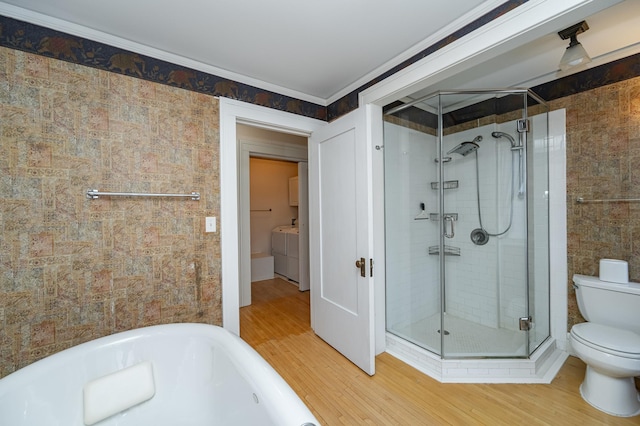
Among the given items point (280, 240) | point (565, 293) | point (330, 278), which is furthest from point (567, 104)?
point (280, 240)

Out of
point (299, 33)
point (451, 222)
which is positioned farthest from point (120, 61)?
point (451, 222)

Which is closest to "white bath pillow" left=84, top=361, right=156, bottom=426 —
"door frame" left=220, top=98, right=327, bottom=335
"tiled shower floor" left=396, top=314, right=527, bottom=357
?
"door frame" left=220, top=98, right=327, bottom=335

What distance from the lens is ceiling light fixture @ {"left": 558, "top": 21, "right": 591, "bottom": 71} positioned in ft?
4.88

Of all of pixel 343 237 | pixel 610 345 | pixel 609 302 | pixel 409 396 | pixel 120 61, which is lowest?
pixel 409 396

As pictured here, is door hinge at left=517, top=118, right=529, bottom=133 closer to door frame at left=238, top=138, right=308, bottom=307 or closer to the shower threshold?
the shower threshold

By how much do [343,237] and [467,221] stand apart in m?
1.39

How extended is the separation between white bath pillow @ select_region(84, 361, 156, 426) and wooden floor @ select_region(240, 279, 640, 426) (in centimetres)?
94

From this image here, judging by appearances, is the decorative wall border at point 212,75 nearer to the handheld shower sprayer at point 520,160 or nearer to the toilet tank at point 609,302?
the handheld shower sprayer at point 520,160

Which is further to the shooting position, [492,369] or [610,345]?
[492,369]

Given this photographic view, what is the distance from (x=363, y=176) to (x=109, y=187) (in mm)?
1686

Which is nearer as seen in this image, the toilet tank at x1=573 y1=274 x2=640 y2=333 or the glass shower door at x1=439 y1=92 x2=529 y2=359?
the toilet tank at x1=573 y1=274 x2=640 y2=333

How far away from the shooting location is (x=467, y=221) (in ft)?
8.53

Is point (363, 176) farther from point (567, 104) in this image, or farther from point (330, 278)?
point (567, 104)

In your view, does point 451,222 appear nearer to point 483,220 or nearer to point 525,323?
point 483,220
